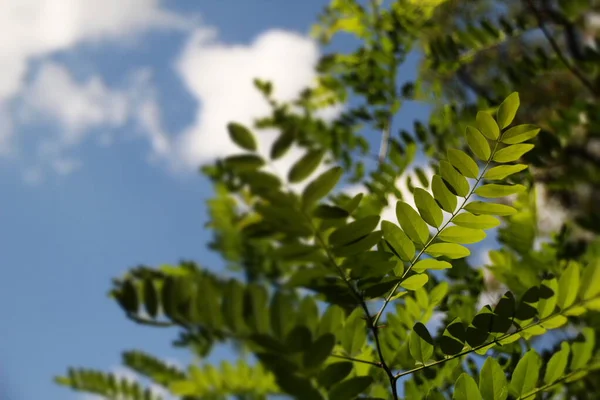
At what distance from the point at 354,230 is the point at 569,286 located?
197 millimetres

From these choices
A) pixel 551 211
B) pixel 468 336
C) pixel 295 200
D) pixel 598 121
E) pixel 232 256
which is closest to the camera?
pixel 295 200

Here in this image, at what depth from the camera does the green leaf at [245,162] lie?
42 cm

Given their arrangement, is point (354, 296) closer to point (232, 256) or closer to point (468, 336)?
point (468, 336)

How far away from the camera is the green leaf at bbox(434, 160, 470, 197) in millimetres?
502

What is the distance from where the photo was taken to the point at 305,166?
16.4 inches

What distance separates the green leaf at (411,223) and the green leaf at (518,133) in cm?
10

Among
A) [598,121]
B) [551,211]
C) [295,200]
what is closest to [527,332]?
[295,200]

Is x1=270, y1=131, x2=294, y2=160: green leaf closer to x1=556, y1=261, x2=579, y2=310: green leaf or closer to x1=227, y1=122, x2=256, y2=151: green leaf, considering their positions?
x1=227, y1=122, x2=256, y2=151: green leaf

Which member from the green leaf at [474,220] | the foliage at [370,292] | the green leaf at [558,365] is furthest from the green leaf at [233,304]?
the green leaf at [558,365]

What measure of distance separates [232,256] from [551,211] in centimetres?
529

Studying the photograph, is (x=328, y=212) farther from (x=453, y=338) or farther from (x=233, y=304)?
(x=453, y=338)

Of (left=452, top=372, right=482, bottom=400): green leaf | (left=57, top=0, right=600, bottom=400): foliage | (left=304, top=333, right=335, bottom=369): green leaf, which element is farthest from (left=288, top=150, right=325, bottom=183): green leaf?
(left=452, top=372, right=482, bottom=400): green leaf

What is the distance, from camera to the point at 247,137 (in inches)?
Result: 16.8

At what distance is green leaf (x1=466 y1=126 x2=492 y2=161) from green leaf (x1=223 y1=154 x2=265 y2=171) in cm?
20
